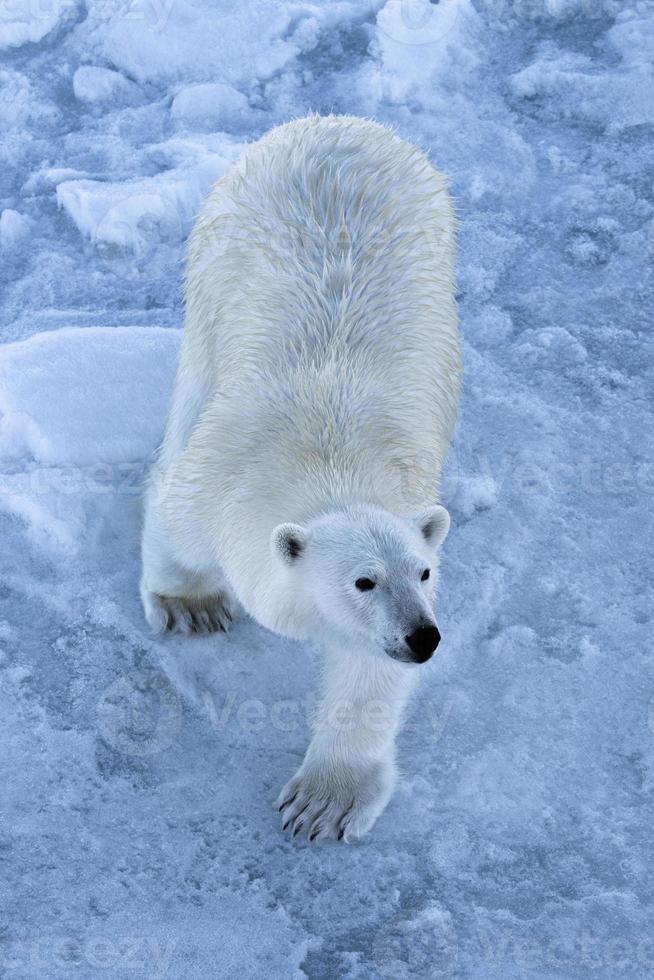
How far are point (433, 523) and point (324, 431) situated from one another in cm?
36

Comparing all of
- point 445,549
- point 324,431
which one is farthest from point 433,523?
point 445,549

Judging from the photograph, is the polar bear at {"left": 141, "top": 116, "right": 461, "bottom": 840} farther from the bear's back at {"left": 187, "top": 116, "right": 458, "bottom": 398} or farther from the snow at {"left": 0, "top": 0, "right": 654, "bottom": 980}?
the snow at {"left": 0, "top": 0, "right": 654, "bottom": 980}

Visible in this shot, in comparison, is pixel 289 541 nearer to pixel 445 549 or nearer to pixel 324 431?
pixel 324 431

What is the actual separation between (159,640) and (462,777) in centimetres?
84

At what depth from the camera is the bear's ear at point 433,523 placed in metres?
2.39

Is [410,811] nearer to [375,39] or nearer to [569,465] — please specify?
[569,465]

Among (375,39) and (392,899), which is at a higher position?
(375,39)

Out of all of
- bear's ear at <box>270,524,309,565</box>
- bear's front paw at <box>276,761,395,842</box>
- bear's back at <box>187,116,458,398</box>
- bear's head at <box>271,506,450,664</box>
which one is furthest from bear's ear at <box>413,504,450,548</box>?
bear's front paw at <box>276,761,395,842</box>

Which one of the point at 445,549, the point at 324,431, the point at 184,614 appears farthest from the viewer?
the point at 445,549

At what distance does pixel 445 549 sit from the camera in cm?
327

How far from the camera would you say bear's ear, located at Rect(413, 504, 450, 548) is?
2393 mm

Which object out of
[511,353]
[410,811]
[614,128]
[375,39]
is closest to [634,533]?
[511,353]

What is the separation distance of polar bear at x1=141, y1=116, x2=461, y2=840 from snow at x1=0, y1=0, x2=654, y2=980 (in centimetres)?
17

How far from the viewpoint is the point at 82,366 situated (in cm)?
346
